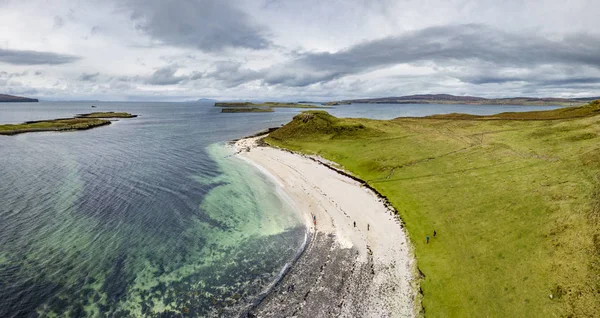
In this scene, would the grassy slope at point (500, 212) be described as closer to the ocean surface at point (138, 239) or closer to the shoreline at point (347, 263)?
the shoreline at point (347, 263)

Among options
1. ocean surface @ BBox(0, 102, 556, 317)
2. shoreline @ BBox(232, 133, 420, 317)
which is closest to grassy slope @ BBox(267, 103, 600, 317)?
shoreline @ BBox(232, 133, 420, 317)

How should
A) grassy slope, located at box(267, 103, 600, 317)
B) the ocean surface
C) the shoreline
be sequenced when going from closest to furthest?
grassy slope, located at box(267, 103, 600, 317)
the shoreline
the ocean surface

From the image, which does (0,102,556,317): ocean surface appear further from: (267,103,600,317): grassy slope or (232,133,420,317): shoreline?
(267,103,600,317): grassy slope

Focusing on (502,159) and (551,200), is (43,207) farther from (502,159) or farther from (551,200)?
(502,159)

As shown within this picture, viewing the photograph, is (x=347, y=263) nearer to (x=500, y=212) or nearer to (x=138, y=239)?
(x=500, y=212)

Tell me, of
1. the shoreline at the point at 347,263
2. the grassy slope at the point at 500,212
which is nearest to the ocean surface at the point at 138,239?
the shoreline at the point at 347,263

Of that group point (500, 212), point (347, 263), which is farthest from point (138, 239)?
point (500, 212)

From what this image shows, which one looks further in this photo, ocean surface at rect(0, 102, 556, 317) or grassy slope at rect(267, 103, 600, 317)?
ocean surface at rect(0, 102, 556, 317)
